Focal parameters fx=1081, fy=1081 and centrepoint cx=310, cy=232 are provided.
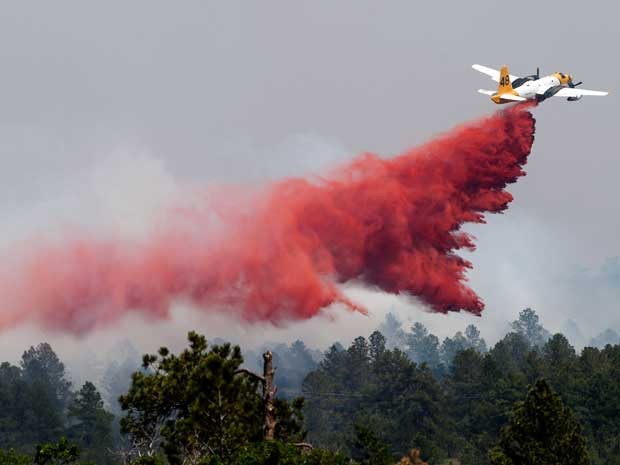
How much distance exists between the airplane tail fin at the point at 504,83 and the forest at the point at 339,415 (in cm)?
2082

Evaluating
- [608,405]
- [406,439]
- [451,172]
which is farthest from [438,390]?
[451,172]

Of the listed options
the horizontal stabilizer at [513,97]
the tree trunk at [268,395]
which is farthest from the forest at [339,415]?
the horizontal stabilizer at [513,97]

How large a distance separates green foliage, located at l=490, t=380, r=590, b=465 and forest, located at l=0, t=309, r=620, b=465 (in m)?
0.06

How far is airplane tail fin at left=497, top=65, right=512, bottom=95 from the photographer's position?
77188 mm

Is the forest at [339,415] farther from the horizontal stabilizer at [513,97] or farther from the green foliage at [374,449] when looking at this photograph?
the horizontal stabilizer at [513,97]

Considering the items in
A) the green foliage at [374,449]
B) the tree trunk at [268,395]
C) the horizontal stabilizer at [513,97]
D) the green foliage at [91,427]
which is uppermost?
the horizontal stabilizer at [513,97]

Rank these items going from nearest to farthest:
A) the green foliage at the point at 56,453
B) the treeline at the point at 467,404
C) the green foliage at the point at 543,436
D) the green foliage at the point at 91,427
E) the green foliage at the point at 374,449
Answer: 1. the green foliage at the point at 374,449
2. the green foliage at the point at 56,453
3. the green foliage at the point at 543,436
4. the treeline at the point at 467,404
5. the green foliage at the point at 91,427

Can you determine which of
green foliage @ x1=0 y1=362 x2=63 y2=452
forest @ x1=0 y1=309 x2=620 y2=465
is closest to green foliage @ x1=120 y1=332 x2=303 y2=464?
forest @ x1=0 y1=309 x2=620 y2=465

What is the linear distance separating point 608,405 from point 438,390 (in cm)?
3079

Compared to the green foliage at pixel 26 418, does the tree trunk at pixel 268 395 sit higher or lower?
lower

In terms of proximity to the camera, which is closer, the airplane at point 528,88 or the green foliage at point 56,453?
the green foliage at point 56,453

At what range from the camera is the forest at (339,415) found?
40094mm

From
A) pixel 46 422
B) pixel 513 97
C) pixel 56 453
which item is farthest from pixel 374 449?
pixel 46 422

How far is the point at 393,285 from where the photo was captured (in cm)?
7319
